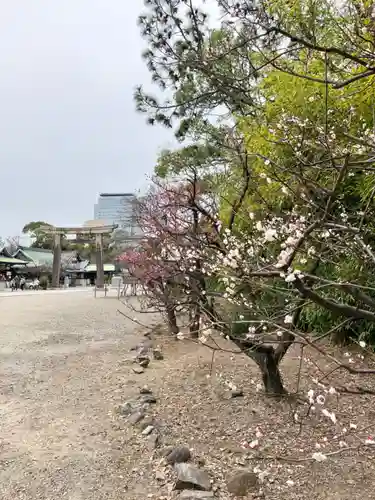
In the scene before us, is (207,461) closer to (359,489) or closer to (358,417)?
(359,489)

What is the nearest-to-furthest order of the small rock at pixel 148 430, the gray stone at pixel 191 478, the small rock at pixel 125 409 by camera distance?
the gray stone at pixel 191 478, the small rock at pixel 148 430, the small rock at pixel 125 409

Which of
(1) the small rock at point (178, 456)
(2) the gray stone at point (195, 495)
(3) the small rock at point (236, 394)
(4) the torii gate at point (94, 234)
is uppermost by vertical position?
(4) the torii gate at point (94, 234)

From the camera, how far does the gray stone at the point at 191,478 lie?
213cm

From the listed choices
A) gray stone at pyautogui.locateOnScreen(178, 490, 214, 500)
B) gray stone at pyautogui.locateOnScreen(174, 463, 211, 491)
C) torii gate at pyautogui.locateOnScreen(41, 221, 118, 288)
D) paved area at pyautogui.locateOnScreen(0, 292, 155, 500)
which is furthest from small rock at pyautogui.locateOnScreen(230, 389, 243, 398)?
torii gate at pyautogui.locateOnScreen(41, 221, 118, 288)

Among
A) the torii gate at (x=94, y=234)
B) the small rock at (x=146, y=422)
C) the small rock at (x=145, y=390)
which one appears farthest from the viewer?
the torii gate at (x=94, y=234)

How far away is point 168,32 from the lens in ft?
13.4

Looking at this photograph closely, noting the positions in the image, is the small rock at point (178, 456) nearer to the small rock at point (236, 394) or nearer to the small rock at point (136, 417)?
the small rock at point (136, 417)

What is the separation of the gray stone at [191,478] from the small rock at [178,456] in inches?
2.8

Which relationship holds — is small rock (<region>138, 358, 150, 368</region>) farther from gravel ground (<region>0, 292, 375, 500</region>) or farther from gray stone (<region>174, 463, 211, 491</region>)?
gray stone (<region>174, 463, 211, 491</region>)

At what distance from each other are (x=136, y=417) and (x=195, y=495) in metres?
1.06

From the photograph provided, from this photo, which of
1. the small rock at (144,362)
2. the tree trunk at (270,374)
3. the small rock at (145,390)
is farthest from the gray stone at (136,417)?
the small rock at (144,362)

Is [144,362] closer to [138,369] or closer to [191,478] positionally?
[138,369]

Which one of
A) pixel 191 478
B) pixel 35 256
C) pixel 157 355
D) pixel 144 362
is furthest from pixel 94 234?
pixel 191 478

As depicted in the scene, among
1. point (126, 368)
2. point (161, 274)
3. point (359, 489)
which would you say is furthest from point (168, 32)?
point (359, 489)
